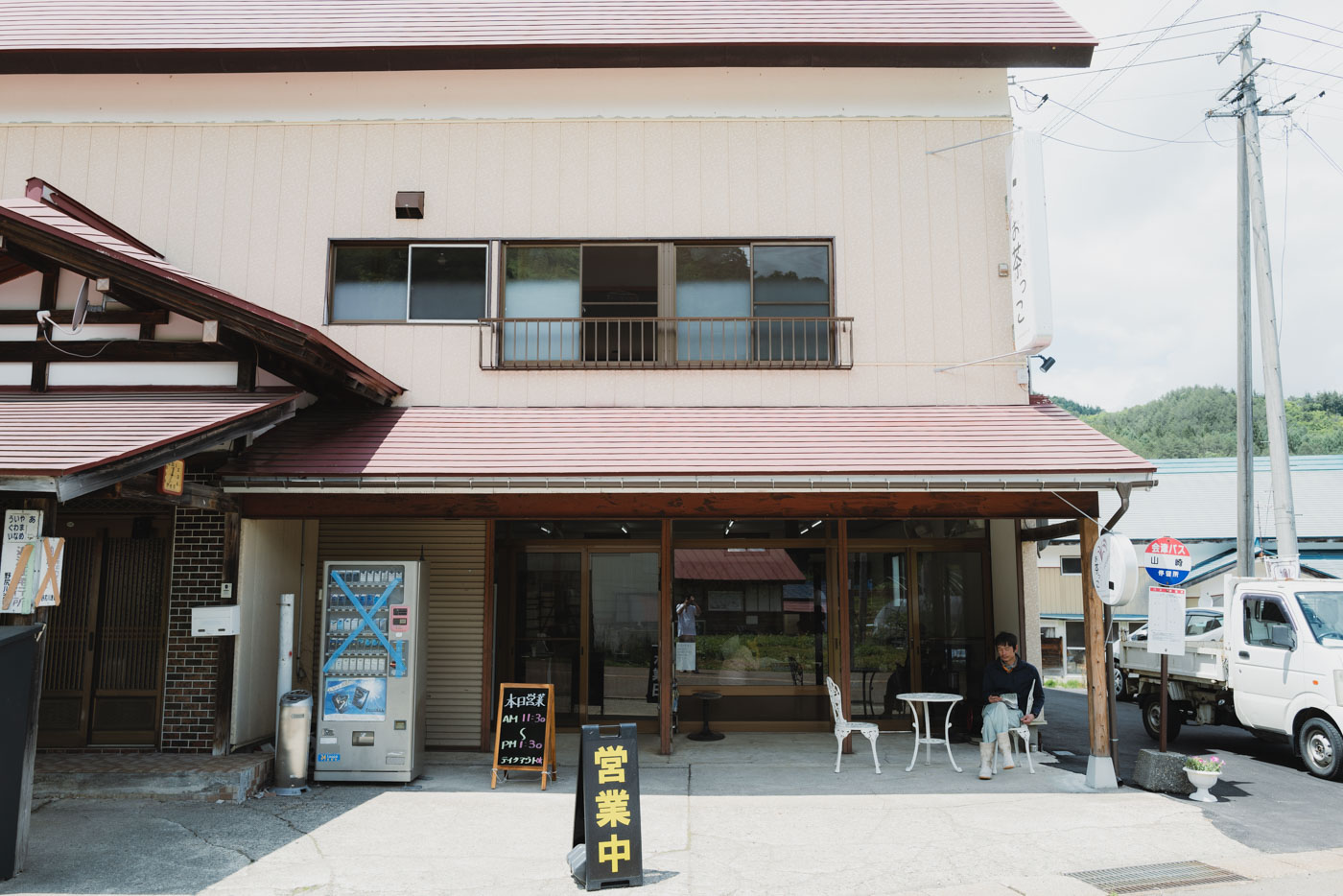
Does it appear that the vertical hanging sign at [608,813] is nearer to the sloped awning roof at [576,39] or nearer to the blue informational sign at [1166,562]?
the blue informational sign at [1166,562]

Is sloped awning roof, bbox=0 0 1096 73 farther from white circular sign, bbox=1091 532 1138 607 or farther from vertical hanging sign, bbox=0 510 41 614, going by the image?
vertical hanging sign, bbox=0 510 41 614

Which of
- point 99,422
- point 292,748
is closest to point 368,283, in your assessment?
point 99,422

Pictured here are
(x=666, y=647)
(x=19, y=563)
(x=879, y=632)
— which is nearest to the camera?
(x=19, y=563)

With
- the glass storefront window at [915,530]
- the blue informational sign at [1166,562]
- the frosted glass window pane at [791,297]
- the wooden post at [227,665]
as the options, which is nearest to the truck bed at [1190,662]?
the glass storefront window at [915,530]

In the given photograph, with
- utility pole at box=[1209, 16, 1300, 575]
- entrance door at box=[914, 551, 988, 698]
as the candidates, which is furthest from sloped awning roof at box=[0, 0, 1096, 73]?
utility pole at box=[1209, 16, 1300, 575]

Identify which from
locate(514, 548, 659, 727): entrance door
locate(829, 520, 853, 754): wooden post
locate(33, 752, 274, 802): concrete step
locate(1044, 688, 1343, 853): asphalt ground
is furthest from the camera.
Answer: locate(514, 548, 659, 727): entrance door

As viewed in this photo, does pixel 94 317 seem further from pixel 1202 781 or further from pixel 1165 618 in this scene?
pixel 1202 781

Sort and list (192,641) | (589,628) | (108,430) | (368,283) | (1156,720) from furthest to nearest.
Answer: (1156,720)
(589,628)
(368,283)
(192,641)
(108,430)

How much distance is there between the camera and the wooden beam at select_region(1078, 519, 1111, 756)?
28.6ft

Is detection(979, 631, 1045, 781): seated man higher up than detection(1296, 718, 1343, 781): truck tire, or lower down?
higher up

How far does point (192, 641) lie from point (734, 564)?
6.19m

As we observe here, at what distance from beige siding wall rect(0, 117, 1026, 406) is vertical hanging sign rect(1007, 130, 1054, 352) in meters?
0.56

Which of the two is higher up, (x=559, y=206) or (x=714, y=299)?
(x=559, y=206)

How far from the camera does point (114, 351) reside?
9055mm
